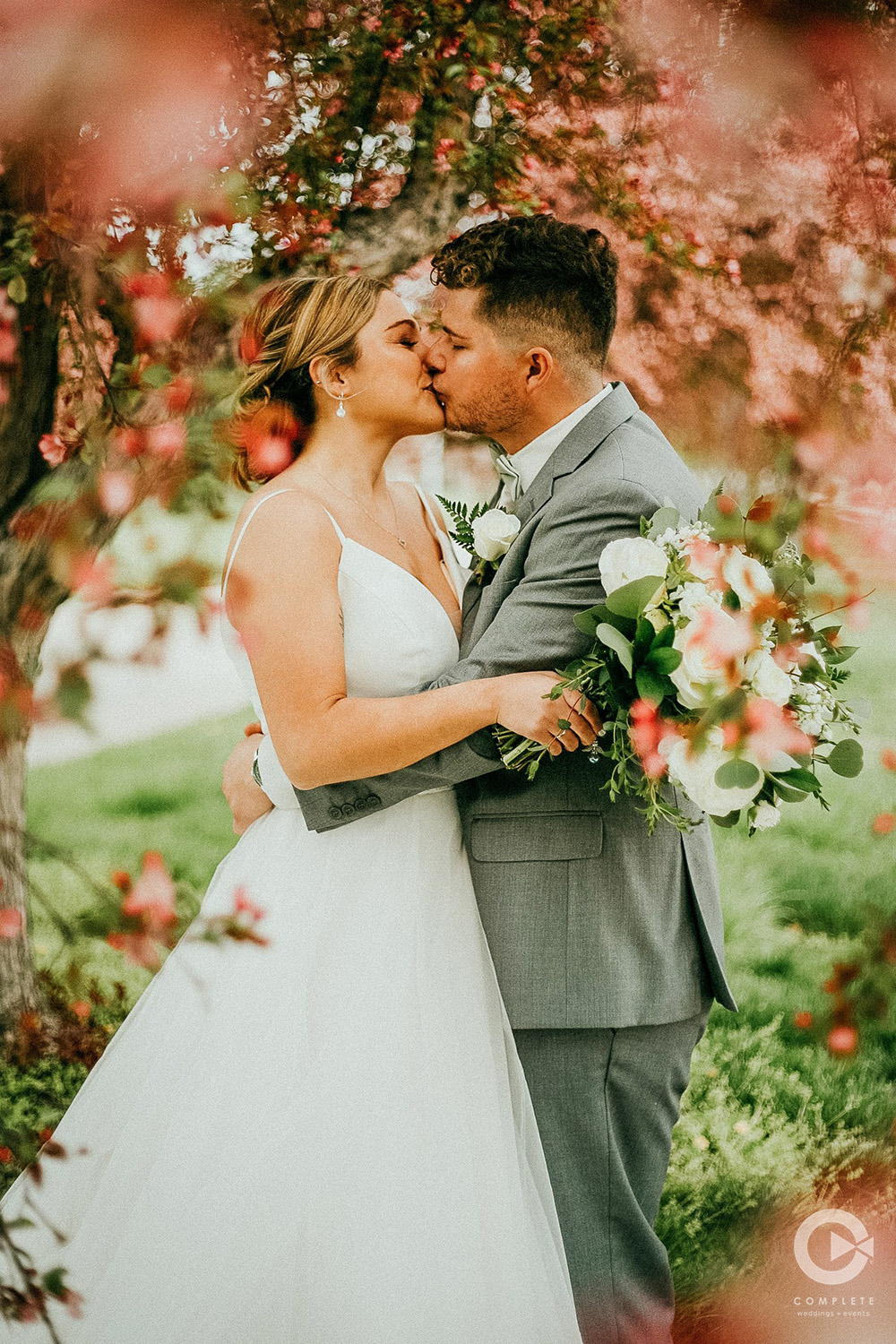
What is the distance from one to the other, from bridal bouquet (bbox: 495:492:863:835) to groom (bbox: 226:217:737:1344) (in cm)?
18

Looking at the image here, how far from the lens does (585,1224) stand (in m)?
2.06

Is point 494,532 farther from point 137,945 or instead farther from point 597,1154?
point 597,1154

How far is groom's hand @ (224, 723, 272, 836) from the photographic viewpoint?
2.27 meters

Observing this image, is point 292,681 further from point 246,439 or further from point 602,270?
point 602,270

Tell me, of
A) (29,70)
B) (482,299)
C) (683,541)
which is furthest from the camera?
(29,70)

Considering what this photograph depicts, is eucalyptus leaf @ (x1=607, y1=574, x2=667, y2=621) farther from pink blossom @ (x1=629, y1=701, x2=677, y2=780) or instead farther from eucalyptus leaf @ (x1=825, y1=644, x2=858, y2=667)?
eucalyptus leaf @ (x1=825, y1=644, x2=858, y2=667)

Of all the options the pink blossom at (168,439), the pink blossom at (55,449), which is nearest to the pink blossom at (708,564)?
the pink blossom at (168,439)

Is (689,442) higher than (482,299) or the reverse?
the reverse

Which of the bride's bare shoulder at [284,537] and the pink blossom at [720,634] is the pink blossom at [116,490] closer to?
the bride's bare shoulder at [284,537]

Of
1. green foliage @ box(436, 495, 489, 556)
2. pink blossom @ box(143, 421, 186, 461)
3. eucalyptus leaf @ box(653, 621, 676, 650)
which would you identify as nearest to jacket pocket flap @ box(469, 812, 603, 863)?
eucalyptus leaf @ box(653, 621, 676, 650)

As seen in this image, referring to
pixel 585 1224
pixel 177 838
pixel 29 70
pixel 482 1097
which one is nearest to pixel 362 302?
pixel 29 70

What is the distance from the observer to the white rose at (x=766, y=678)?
1.60m

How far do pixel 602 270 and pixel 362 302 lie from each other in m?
0.53

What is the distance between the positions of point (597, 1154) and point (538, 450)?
147 centimetres
